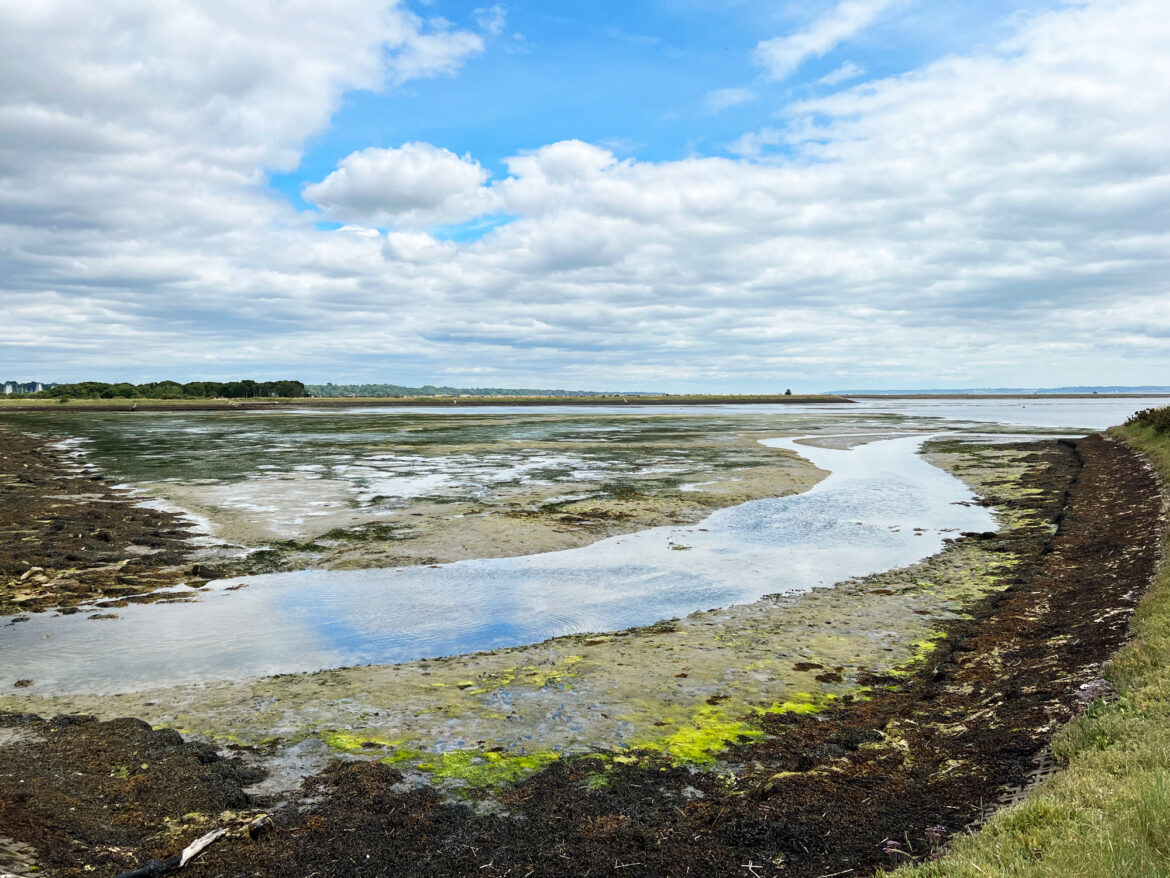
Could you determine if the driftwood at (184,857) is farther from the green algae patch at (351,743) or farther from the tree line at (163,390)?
the tree line at (163,390)

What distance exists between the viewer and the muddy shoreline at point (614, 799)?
640 cm

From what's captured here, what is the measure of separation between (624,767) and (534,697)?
241cm

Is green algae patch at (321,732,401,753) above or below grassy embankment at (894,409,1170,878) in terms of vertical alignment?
below

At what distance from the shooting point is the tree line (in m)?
164

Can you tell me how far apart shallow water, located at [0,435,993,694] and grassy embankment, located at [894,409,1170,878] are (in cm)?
832

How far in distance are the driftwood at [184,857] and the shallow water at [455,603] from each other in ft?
17.3

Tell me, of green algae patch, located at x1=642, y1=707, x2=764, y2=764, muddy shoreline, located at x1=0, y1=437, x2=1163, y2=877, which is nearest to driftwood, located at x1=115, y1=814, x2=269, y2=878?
muddy shoreline, located at x1=0, y1=437, x2=1163, y2=877

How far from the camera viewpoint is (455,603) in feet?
52.1

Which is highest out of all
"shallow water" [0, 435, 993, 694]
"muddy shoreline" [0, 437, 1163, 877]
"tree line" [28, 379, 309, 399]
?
"tree line" [28, 379, 309, 399]

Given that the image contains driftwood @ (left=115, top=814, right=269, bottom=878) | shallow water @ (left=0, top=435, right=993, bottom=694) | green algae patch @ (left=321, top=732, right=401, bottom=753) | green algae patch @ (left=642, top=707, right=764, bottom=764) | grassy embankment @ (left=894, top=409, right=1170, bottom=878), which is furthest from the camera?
shallow water @ (left=0, top=435, right=993, bottom=694)

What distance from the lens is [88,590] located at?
1612 cm

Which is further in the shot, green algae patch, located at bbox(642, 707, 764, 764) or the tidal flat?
the tidal flat

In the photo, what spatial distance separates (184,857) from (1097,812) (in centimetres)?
769

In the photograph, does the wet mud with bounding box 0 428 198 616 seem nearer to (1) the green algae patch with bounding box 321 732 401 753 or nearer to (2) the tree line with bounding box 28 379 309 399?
(1) the green algae patch with bounding box 321 732 401 753
